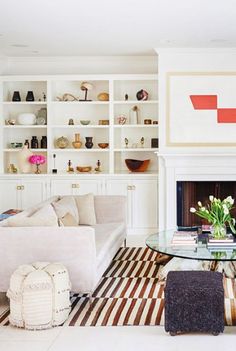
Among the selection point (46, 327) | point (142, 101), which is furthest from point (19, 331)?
point (142, 101)

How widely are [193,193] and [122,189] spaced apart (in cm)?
101

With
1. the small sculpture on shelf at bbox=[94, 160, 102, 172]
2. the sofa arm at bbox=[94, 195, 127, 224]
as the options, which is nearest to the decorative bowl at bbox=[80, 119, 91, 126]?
the small sculpture on shelf at bbox=[94, 160, 102, 172]

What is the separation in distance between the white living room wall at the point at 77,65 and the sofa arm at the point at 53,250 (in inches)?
166

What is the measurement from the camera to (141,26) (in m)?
6.54

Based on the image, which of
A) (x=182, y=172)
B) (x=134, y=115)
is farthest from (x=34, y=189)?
(x=182, y=172)

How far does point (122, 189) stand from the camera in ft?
28.9

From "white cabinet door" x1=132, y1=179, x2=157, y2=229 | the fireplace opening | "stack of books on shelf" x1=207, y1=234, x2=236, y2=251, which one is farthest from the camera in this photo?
"white cabinet door" x1=132, y1=179, x2=157, y2=229

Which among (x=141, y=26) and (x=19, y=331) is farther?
(x=141, y=26)

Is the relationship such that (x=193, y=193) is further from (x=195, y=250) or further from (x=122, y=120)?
(x=195, y=250)

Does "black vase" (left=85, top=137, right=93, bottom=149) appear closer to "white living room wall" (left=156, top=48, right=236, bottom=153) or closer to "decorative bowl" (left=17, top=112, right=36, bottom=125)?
"decorative bowl" (left=17, top=112, right=36, bottom=125)

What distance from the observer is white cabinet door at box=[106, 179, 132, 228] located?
28.9 feet

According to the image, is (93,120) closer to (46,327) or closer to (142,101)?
(142,101)

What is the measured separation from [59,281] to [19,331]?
1.57 feet

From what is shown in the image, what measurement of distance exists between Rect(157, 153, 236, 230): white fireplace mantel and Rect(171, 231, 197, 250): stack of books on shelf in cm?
195
